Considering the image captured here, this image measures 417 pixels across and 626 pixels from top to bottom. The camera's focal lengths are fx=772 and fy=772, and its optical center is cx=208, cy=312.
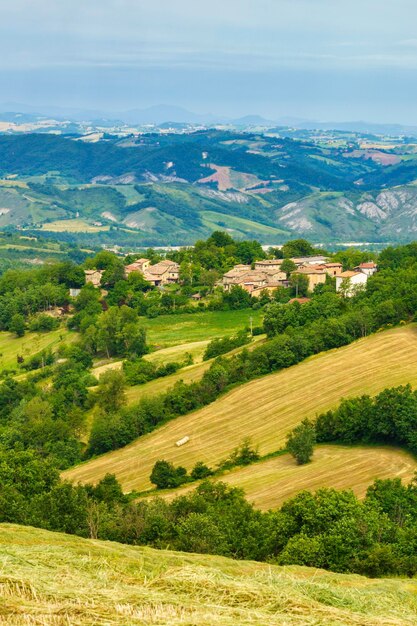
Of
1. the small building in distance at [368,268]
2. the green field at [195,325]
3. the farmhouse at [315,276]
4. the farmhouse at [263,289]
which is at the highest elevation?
the small building in distance at [368,268]

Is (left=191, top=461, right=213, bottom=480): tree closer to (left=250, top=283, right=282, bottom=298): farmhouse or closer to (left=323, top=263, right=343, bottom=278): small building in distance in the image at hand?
(left=250, top=283, right=282, bottom=298): farmhouse

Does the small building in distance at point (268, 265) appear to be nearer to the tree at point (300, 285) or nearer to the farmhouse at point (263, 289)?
the farmhouse at point (263, 289)

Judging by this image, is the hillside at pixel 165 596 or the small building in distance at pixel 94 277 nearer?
the hillside at pixel 165 596

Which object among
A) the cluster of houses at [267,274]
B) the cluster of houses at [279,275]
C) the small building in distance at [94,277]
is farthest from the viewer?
the small building in distance at [94,277]

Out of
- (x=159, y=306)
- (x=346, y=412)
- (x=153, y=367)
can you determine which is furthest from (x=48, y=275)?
(x=346, y=412)

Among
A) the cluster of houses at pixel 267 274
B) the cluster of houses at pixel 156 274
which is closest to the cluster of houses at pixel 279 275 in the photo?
the cluster of houses at pixel 267 274

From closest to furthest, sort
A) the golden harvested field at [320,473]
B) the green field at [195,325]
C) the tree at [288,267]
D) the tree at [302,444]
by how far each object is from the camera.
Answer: the golden harvested field at [320,473] → the tree at [302,444] → the green field at [195,325] → the tree at [288,267]

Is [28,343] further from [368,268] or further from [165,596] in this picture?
[165,596]
